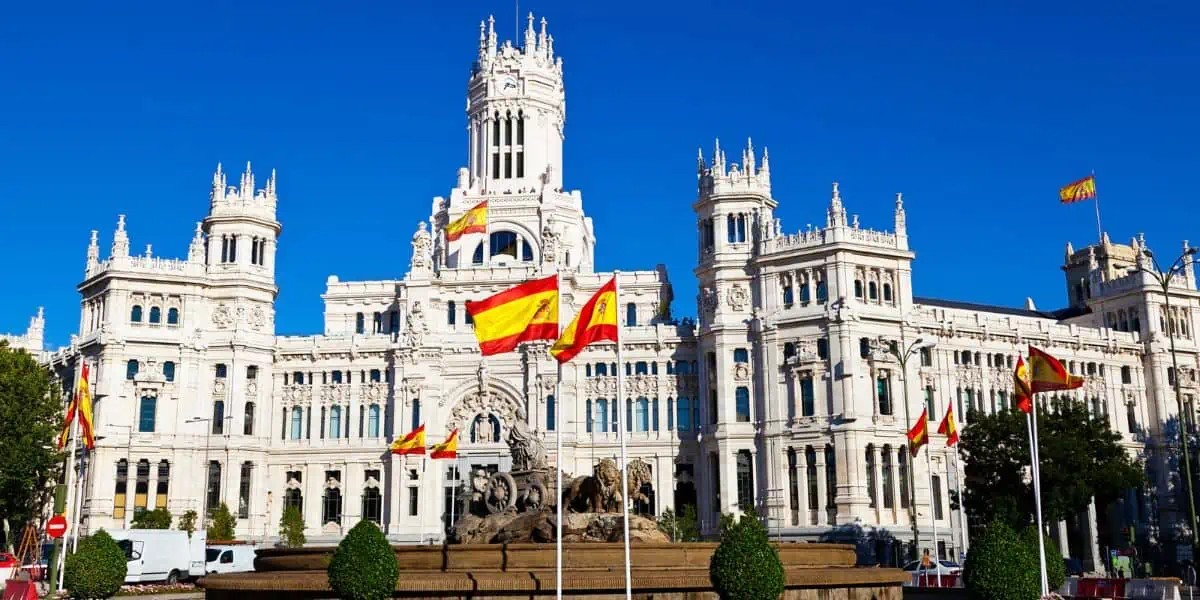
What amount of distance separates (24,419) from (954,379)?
64669mm

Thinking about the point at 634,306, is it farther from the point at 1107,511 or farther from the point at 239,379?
the point at 1107,511

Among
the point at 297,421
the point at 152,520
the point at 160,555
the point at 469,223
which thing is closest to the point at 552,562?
the point at 160,555

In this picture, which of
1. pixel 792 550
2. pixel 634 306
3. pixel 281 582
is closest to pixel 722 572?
pixel 792 550

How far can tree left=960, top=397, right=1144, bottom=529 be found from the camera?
73.9 meters

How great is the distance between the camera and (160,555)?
65.1m

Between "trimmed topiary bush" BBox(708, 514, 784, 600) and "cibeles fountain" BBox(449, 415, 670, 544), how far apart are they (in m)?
9.74

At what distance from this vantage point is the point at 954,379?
8919 cm

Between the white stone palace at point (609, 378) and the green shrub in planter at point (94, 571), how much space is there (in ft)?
166

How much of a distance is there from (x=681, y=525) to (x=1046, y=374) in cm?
4129

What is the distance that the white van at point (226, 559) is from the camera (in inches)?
2640

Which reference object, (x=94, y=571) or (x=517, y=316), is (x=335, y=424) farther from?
(x=517, y=316)

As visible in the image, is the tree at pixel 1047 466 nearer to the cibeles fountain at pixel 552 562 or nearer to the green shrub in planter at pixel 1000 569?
the cibeles fountain at pixel 552 562

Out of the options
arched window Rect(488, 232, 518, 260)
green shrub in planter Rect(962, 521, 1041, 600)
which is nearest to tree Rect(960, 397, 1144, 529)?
green shrub in planter Rect(962, 521, 1041, 600)

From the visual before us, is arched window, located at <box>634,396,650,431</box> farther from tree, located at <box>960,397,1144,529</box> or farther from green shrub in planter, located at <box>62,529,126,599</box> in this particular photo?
green shrub in planter, located at <box>62,529,126,599</box>
